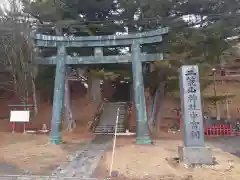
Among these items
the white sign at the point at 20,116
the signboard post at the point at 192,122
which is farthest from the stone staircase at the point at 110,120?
the signboard post at the point at 192,122

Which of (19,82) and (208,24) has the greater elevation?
(208,24)

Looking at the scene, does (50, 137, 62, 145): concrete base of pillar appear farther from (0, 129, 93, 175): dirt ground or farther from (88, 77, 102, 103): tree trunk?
(88, 77, 102, 103): tree trunk

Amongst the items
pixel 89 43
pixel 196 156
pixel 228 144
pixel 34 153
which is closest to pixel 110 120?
pixel 89 43

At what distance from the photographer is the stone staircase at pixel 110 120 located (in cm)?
2216

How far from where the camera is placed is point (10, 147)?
14672 millimetres

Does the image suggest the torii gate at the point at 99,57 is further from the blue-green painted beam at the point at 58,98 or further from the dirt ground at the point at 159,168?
the dirt ground at the point at 159,168

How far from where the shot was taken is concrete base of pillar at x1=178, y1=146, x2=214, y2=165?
10.7 meters

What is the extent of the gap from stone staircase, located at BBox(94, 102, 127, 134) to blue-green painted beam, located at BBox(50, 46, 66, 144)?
6300 millimetres

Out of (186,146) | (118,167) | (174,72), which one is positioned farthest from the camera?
(174,72)

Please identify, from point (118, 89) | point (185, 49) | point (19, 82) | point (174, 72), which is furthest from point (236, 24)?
point (118, 89)

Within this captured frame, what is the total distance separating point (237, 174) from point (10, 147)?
10.6 metres

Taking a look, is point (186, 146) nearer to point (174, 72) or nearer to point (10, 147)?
point (174, 72)

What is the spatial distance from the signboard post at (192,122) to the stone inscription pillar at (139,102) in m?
4.07

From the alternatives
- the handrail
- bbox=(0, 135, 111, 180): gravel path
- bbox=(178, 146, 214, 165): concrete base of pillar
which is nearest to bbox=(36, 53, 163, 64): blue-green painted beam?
bbox=(0, 135, 111, 180): gravel path
